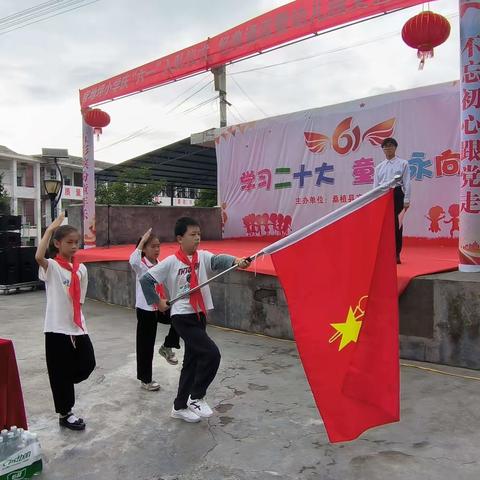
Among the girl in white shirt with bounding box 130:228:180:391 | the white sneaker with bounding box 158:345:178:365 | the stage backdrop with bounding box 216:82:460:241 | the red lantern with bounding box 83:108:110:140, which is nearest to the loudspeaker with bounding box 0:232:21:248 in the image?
the red lantern with bounding box 83:108:110:140

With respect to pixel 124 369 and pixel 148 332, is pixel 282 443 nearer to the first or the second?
pixel 148 332

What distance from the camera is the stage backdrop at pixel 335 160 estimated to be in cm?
737

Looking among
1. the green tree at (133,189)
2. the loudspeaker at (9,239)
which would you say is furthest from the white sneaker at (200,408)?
the green tree at (133,189)

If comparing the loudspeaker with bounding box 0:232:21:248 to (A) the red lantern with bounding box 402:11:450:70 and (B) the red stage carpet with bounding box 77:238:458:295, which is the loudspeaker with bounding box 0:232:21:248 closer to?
(B) the red stage carpet with bounding box 77:238:458:295

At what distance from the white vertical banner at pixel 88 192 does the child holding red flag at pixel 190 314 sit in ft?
24.9

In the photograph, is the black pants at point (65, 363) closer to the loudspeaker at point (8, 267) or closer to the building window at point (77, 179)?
the loudspeaker at point (8, 267)

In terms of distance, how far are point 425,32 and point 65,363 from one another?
6.31m

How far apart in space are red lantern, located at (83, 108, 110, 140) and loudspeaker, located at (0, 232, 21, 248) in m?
2.97

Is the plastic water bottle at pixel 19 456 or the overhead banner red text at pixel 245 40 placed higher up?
the overhead banner red text at pixel 245 40

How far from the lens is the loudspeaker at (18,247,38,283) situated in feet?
35.6

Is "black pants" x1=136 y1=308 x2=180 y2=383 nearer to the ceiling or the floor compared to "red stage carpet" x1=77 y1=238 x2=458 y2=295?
nearer to the floor

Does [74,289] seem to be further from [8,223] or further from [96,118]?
[96,118]

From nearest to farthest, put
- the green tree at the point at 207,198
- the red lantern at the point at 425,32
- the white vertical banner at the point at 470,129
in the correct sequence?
the white vertical banner at the point at 470,129, the red lantern at the point at 425,32, the green tree at the point at 207,198

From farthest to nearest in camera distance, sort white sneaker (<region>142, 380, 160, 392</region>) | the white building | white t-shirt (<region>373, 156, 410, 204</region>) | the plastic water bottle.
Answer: the white building → white t-shirt (<region>373, 156, 410, 204</region>) → white sneaker (<region>142, 380, 160, 392</region>) → the plastic water bottle
